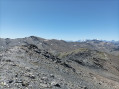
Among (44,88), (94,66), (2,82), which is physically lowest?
(94,66)

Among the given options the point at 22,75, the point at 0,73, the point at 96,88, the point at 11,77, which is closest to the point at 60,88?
the point at 22,75

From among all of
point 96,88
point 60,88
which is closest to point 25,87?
point 60,88

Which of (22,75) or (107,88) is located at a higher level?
(22,75)

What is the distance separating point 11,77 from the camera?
16969mm

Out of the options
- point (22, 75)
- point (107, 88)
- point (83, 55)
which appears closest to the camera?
point (22, 75)

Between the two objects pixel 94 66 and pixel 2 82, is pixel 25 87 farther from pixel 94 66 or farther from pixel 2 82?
pixel 94 66

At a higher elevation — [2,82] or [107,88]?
[2,82]

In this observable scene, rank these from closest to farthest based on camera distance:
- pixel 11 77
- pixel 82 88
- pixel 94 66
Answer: pixel 11 77 → pixel 82 88 → pixel 94 66

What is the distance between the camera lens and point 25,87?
50.1 feet

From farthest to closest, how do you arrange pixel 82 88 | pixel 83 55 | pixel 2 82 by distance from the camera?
pixel 83 55, pixel 82 88, pixel 2 82

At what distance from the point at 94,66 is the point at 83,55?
16.7 m

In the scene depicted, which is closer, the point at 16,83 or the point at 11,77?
the point at 16,83

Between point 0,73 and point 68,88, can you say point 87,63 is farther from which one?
point 0,73

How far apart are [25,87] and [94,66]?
49.1 meters
